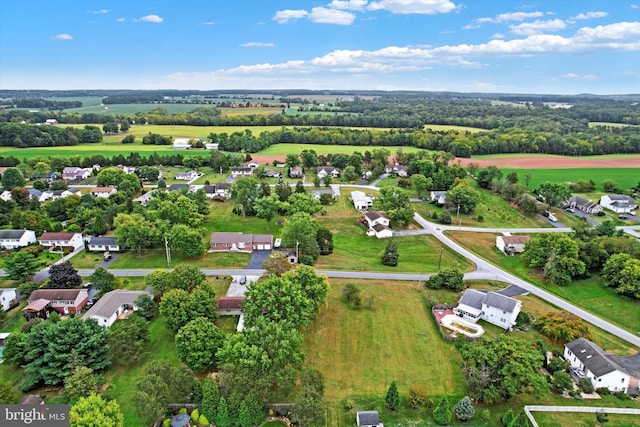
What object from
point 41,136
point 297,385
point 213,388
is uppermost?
point 41,136

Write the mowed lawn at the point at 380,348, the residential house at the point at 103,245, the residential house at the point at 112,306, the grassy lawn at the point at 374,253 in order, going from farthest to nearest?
1. the residential house at the point at 103,245
2. the grassy lawn at the point at 374,253
3. the residential house at the point at 112,306
4. the mowed lawn at the point at 380,348

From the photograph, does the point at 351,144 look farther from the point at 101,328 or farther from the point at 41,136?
the point at 101,328

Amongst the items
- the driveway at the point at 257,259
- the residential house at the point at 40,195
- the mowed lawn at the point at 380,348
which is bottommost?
the mowed lawn at the point at 380,348

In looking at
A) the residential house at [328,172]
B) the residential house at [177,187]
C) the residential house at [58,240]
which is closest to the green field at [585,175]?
the residential house at [328,172]

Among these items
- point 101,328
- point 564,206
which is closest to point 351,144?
point 564,206

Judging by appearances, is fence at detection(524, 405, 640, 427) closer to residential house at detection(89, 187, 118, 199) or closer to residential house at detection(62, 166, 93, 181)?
residential house at detection(89, 187, 118, 199)

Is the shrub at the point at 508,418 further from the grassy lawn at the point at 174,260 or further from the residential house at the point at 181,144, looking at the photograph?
the residential house at the point at 181,144

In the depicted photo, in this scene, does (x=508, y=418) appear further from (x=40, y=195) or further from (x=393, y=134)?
(x=393, y=134)

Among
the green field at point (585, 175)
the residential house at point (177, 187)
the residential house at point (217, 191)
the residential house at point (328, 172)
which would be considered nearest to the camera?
the residential house at point (217, 191)
